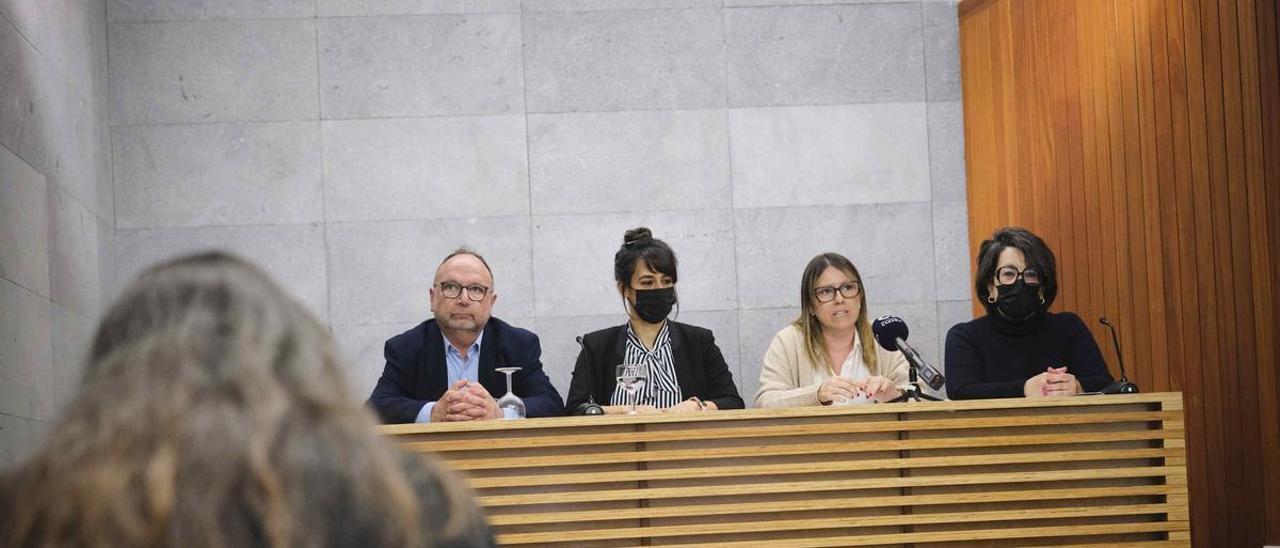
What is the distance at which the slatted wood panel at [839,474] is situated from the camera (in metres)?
4.01

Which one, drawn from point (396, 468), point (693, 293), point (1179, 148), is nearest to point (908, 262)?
point (693, 293)

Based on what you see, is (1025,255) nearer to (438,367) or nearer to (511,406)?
(511,406)

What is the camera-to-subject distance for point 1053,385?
14.4ft

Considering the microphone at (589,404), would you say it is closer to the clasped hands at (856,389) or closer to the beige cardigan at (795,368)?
the beige cardigan at (795,368)

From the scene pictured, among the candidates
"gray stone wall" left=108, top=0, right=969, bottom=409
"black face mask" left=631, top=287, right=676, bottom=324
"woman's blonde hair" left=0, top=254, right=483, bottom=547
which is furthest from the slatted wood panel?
"woman's blonde hair" left=0, top=254, right=483, bottom=547

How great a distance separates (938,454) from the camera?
13.4 feet

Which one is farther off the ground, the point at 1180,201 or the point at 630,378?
the point at 1180,201

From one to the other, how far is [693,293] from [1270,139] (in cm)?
238

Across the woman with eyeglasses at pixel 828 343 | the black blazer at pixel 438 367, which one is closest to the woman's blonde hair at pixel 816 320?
the woman with eyeglasses at pixel 828 343

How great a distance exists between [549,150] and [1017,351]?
2.22m

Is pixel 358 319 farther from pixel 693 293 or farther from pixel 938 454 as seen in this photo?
pixel 938 454

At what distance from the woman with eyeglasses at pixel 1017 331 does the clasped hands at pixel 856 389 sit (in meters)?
0.43

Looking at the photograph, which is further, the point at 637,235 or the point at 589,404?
the point at 637,235

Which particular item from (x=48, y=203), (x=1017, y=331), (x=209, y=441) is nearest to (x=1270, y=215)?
(x=1017, y=331)
